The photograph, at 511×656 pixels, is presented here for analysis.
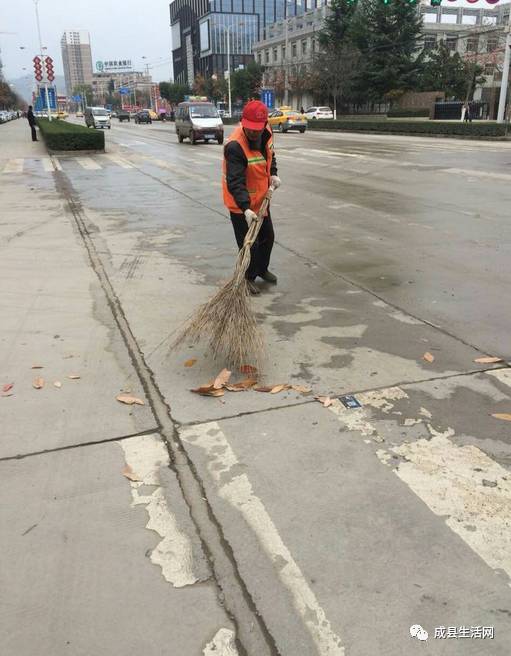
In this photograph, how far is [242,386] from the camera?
3789 mm

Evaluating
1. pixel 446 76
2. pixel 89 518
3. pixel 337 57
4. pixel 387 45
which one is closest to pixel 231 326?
pixel 89 518

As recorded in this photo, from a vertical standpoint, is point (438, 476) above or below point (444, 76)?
below

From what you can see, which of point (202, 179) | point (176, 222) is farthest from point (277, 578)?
point (202, 179)

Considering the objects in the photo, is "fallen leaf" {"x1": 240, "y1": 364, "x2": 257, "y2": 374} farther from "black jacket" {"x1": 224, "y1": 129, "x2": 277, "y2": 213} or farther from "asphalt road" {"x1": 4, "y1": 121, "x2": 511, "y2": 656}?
"black jacket" {"x1": 224, "y1": 129, "x2": 277, "y2": 213}

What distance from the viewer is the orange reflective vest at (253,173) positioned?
5.21 metres

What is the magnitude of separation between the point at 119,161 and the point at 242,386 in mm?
18424

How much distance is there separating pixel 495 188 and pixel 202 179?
695cm

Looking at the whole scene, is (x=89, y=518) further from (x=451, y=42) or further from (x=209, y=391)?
(x=451, y=42)

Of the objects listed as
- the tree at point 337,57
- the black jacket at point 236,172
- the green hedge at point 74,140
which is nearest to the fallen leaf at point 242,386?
the black jacket at point 236,172

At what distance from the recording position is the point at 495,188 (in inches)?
497

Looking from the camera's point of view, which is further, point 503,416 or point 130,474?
point 503,416

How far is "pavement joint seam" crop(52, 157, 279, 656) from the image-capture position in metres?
2.02

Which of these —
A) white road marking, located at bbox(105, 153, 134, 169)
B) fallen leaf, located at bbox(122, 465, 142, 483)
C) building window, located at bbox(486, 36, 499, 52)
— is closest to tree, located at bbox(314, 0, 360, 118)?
building window, located at bbox(486, 36, 499, 52)

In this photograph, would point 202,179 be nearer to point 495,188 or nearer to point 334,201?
point 334,201
